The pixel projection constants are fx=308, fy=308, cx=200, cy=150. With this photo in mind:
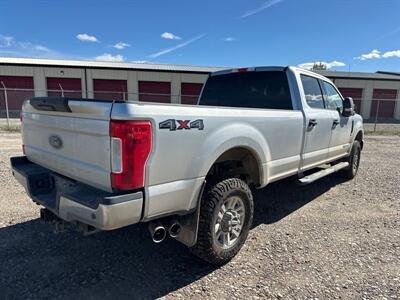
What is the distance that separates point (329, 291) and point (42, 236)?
Answer: 3.27 metres

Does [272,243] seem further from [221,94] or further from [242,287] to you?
[221,94]

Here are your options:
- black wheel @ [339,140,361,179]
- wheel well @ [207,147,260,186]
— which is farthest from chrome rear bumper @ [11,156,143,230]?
black wheel @ [339,140,361,179]

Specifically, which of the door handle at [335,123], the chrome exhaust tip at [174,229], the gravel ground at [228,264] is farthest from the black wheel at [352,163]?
the chrome exhaust tip at [174,229]

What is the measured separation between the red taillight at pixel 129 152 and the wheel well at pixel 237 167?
1.06 m

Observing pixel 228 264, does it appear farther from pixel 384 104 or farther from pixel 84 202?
pixel 384 104

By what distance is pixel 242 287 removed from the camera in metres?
2.91

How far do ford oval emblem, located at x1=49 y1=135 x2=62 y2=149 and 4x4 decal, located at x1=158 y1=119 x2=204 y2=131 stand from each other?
1.10 meters

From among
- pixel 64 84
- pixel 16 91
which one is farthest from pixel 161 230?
pixel 64 84

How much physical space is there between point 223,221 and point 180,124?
1.28 m

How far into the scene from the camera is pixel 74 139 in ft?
8.57

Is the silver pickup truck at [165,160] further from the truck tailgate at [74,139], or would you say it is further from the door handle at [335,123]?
the door handle at [335,123]

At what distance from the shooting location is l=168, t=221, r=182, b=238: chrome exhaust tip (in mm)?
2742

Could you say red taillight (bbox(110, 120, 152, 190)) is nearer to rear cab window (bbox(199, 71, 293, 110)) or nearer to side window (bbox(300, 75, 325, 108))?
rear cab window (bbox(199, 71, 293, 110))

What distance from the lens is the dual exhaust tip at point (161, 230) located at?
2.62 m
